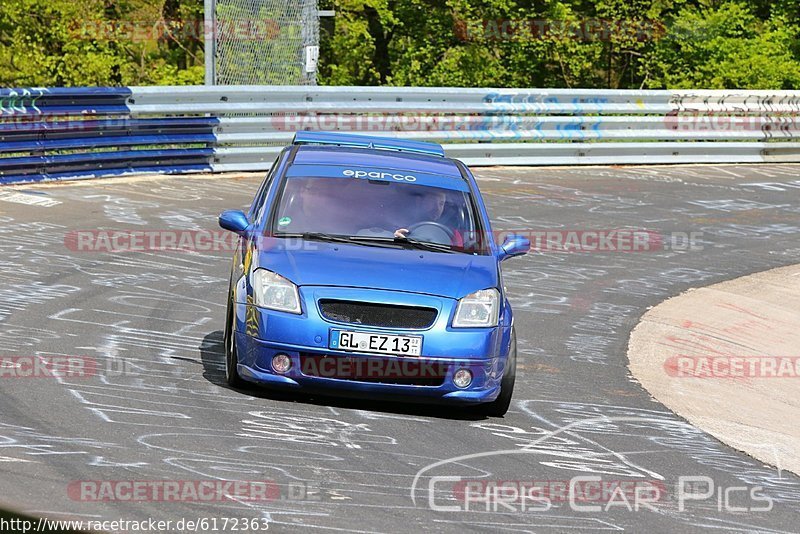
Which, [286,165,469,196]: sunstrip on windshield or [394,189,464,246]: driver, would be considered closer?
[394,189,464,246]: driver

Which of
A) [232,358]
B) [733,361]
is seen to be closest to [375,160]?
[232,358]

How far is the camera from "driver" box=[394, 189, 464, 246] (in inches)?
347

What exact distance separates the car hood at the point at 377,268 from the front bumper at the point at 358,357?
8cm

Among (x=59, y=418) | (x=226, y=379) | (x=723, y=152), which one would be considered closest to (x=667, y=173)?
(x=723, y=152)

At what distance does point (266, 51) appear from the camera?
66.3ft

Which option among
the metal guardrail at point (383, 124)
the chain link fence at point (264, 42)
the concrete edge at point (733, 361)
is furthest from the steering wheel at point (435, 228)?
the chain link fence at point (264, 42)

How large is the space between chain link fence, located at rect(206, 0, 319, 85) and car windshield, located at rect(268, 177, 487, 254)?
1036 cm

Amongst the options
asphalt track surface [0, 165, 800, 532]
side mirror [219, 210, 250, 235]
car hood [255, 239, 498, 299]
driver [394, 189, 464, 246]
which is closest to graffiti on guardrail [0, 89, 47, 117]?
asphalt track surface [0, 165, 800, 532]

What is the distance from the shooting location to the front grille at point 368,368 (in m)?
7.71

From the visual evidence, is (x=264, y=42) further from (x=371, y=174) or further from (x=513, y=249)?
(x=513, y=249)

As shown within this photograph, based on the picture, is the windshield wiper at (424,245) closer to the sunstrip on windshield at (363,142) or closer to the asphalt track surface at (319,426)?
the asphalt track surface at (319,426)

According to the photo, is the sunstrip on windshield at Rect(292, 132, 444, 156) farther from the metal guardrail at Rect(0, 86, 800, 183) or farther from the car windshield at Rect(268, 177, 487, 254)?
the metal guardrail at Rect(0, 86, 800, 183)

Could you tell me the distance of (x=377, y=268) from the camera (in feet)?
26.4

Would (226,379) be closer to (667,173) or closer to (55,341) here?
(55,341)
